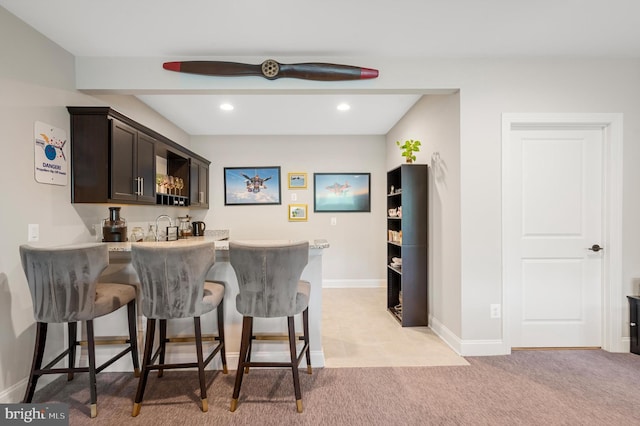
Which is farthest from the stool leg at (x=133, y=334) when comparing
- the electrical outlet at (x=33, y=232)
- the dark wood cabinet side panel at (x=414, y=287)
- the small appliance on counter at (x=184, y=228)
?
the dark wood cabinet side panel at (x=414, y=287)

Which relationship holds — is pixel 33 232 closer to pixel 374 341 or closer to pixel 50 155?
pixel 50 155

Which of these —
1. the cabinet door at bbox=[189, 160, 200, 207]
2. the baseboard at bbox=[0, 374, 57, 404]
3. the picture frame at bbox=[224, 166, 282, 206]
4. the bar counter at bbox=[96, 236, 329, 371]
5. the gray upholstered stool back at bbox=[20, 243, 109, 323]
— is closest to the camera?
the gray upholstered stool back at bbox=[20, 243, 109, 323]

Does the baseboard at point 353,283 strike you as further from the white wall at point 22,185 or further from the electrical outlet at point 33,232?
the electrical outlet at point 33,232

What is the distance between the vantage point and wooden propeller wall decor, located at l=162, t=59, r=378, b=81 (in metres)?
2.39

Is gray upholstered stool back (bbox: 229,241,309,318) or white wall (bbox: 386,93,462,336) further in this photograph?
white wall (bbox: 386,93,462,336)

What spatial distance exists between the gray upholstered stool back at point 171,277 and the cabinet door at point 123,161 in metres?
1.02

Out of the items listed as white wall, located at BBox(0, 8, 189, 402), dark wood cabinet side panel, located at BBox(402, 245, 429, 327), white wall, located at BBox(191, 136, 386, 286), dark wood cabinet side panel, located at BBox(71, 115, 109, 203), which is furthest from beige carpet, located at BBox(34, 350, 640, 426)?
white wall, located at BBox(191, 136, 386, 286)

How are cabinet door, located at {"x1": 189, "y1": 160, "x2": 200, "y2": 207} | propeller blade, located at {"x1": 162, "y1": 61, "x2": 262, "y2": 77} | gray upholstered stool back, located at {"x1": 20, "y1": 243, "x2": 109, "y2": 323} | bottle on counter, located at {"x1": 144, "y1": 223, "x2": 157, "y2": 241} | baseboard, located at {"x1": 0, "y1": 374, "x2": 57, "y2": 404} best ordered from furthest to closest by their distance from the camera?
1. cabinet door, located at {"x1": 189, "y1": 160, "x2": 200, "y2": 207}
2. bottle on counter, located at {"x1": 144, "y1": 223, "x2": 157, "y2": 241}
3. propeller blade, located at {"x1": 162, "y1": 61, "x2": 262, "y2": 77}
4. baseboard, located at {"x1": 0, "y1": 374, "x2": 57, "y2": 404}
5. gray upholstered stool back, located at {"x1": 20, "y1": 243, "x2": 109, "y2": 323}

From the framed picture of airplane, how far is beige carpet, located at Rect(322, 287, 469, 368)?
1588 mm

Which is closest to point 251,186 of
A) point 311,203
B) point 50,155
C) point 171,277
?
point 311,203

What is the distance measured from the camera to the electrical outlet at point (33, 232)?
2.01 m

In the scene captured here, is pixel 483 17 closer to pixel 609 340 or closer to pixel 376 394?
pixel 376 394

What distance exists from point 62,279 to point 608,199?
13.5ft

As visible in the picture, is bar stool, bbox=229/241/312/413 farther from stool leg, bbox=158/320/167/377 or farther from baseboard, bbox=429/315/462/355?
baseboard, bbox=429/315/462/355
